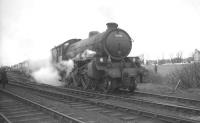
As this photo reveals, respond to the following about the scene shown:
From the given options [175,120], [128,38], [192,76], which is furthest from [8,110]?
[192,76]

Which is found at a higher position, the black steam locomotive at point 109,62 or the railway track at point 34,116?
the black steam locomotive at point 109,62

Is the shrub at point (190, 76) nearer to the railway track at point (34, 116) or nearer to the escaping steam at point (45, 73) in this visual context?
the escaping steam at point (45, 73)

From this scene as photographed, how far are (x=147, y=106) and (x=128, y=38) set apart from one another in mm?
5484

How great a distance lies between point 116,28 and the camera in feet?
41.1

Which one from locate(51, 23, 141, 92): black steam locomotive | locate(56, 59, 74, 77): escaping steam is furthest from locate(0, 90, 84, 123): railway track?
locate(56, 59, 74, 77): escaping steam

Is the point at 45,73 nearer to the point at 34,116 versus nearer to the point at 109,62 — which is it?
the point at 109,62

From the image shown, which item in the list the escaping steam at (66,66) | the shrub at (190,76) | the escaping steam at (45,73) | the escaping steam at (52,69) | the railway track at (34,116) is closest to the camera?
the railway track at (34,116)

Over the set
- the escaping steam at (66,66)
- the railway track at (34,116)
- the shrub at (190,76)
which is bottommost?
the railway track at (34,116)

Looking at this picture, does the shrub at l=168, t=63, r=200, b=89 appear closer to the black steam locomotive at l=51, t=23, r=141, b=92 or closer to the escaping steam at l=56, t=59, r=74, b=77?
the black steam locomotive at l=51, t=23, r=141, b=92

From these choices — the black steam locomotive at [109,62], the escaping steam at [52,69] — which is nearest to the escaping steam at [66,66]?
the escaping steam at [52,69]

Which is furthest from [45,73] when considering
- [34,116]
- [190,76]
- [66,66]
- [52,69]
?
[34,116]

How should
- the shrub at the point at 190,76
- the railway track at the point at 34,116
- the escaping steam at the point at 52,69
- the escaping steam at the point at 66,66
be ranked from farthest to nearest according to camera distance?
the escaping steam at the point at 66,66, the escaping steam at the point at 52,69, the shrub at the point at 190,76, the railway track at the point at 34,116

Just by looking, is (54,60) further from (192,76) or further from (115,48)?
(192,76)

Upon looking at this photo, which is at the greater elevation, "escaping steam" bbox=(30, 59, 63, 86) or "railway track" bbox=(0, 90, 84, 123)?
"escaping steam" bbox=(30, 59, 63, 86)
